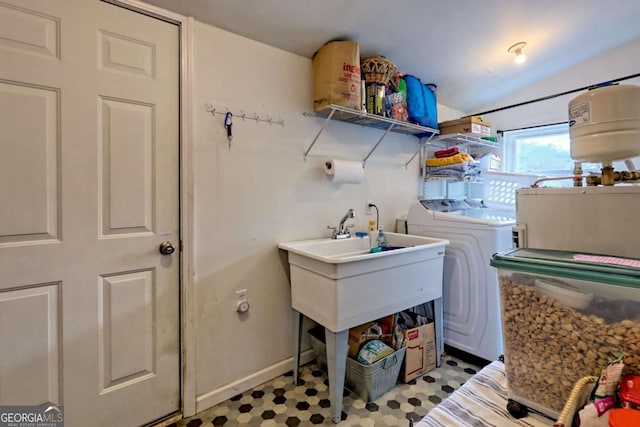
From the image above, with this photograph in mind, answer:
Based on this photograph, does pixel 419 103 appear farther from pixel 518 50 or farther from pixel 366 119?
pixel 518 50

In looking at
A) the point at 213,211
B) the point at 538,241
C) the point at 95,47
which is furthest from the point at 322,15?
the point at 538,241

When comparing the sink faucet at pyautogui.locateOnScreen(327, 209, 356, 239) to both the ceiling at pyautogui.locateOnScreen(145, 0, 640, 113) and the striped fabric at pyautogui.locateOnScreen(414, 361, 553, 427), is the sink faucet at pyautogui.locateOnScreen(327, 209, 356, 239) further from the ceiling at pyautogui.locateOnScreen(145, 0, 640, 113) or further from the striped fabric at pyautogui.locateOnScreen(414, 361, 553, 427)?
the striped fabric at pyautogui.locateOnScreen(414, 361, 553, 427)

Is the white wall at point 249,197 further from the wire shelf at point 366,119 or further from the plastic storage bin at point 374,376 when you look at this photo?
the plastic storage bin at point 374,376

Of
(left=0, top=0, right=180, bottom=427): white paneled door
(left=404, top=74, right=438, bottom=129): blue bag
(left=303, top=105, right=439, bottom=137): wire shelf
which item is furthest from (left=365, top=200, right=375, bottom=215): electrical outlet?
(left=0, top=0, right=180, bottom=427): white paneled door

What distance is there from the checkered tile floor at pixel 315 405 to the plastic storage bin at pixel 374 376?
37mm

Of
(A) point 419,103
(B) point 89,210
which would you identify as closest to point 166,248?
(B) point 89,210

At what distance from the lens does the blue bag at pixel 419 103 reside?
2.34 meters

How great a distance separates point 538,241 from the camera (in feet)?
3.04

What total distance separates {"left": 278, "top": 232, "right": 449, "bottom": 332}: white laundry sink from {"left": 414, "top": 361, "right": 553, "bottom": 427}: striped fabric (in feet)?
2.53

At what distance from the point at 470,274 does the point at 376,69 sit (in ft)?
5.07

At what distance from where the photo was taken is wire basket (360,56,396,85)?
202 centimetres

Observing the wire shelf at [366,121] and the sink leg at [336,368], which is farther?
the wire shelf at [366,121]

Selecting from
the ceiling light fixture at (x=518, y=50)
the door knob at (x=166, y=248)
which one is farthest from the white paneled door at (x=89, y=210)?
the ceiling light fixture at (x=518, y=50)

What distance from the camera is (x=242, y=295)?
5.93ft
